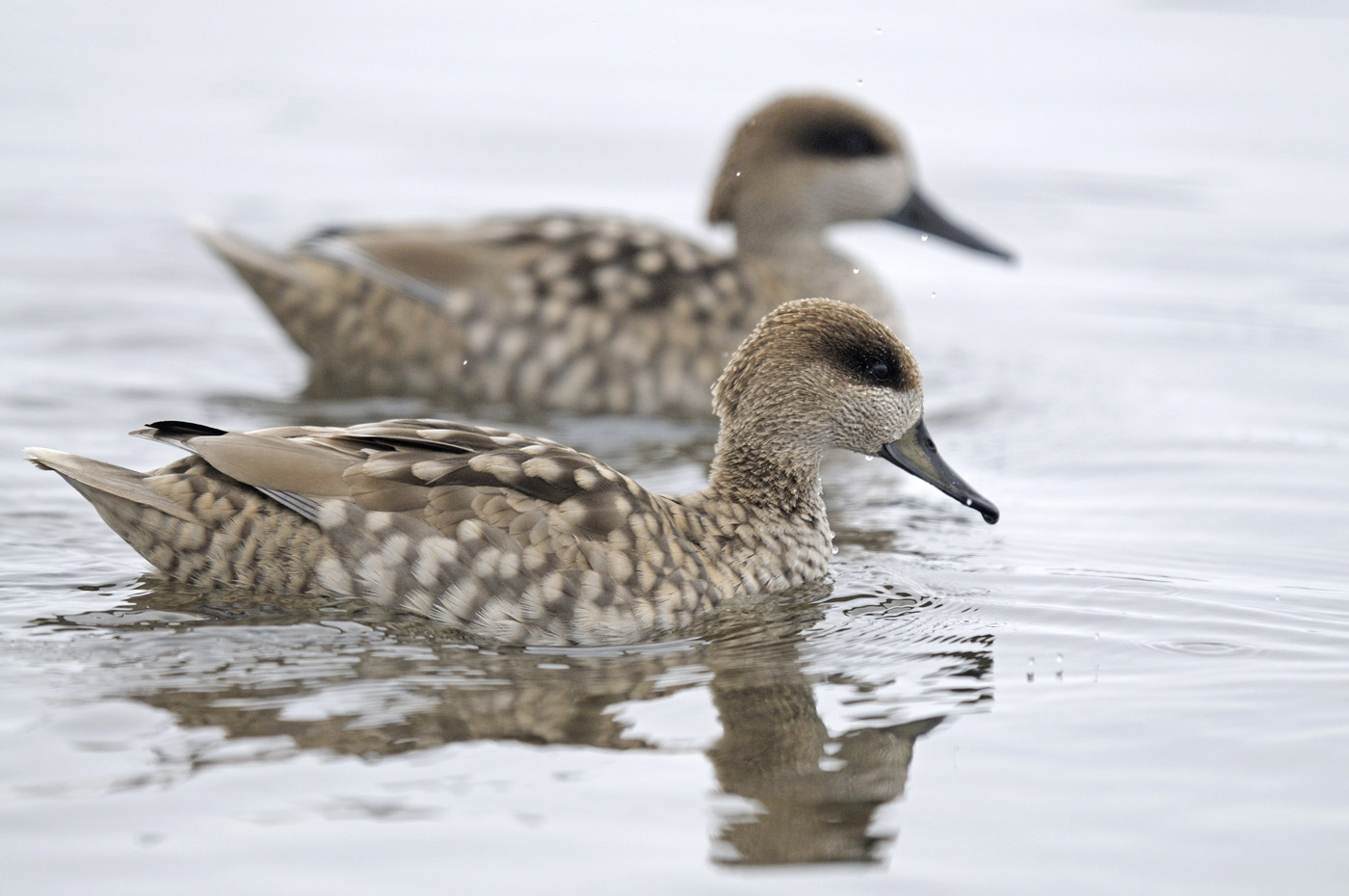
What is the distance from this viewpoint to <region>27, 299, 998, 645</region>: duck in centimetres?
613

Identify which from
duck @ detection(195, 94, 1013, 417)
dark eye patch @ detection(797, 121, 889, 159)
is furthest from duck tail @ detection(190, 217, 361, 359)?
dark eye patch @ detection(797, 121, 889, 159)

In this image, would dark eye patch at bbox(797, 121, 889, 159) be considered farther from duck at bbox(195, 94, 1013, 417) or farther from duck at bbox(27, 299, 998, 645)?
duck at bbox(27, 299, 998, 645)

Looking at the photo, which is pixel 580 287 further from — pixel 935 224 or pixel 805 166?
pixel 935 224

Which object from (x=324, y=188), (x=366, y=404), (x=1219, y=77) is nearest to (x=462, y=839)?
(x=366, y=404)

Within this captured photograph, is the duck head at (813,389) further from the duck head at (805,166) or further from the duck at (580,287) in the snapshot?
the duck head at (805,166)

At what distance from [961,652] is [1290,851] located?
5.18ft

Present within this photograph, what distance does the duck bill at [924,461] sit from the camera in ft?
23.0

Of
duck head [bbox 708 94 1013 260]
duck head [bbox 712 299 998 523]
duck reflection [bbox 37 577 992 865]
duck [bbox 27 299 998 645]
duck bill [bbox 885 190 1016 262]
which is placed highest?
duck head [bbox 708 94 1013 260]

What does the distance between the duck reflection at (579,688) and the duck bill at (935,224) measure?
185 inches

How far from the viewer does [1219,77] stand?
1720 cm

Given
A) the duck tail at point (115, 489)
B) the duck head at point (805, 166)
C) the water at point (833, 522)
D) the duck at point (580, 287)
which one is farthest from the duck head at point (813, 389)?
the duck head at point (805, 166)

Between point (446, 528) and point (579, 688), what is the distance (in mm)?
796

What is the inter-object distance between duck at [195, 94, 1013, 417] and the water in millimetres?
352

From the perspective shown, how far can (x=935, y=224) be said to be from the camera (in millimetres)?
10945
